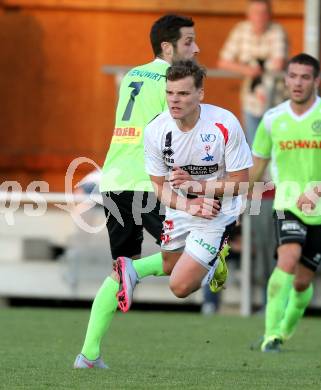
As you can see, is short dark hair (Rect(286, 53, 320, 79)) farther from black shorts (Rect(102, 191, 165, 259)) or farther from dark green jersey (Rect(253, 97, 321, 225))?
black shorts (Rect(102, 191, 165, 259))

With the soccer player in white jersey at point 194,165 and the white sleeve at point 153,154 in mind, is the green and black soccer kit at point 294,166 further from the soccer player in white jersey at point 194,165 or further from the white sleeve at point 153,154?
the white sleeve at point 153,154

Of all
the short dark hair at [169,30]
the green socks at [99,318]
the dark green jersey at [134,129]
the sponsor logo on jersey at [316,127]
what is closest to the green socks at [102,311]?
the green socks at [99,318]

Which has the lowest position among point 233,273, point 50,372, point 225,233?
point 233,273

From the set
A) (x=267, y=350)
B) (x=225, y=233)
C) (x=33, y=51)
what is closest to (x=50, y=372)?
(x=225, y=233)

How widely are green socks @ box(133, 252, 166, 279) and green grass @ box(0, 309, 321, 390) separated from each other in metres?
0.62

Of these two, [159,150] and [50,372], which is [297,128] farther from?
[50,372]

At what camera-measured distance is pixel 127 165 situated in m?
8.43

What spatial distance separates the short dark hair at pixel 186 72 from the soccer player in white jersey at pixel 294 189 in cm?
221

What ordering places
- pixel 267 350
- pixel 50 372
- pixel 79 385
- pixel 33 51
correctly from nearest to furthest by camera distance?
pixel 79 385, pixel 50 372, pixel 267 350, pixel 33 51

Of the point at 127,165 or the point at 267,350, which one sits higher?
the point at 127,165

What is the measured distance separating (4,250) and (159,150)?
7.31m

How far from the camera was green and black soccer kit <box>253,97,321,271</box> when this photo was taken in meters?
10.1

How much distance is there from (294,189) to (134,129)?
2.16 metres

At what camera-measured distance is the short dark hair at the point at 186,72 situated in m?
7.87
